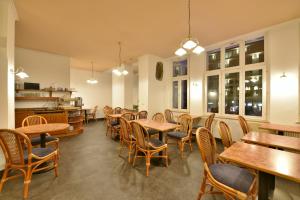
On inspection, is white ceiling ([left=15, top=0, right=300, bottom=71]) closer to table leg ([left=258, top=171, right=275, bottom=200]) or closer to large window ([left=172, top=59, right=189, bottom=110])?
large window ([left=172, top=59, right=189, bottom=110])

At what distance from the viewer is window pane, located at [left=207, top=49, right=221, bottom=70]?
192 inches

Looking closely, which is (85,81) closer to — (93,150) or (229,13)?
(93,150)

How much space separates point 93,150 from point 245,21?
194 inches

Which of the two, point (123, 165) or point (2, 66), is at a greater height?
point (2, 66)

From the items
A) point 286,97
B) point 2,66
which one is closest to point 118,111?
point 2,66

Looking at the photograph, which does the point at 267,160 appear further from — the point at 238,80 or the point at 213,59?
the point at 213,59

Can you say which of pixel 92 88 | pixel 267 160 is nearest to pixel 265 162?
pixel 267 160

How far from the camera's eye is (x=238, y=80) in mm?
4359

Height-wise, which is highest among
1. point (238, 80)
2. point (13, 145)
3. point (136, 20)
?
point (136, 20)

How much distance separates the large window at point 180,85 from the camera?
5887 millimetres

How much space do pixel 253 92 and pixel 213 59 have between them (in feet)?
5.62

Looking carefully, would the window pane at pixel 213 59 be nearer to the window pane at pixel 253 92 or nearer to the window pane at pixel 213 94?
the window pane at pixel 213 94

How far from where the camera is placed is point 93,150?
12.4ft

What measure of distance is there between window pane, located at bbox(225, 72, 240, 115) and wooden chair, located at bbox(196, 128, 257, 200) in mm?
3139
